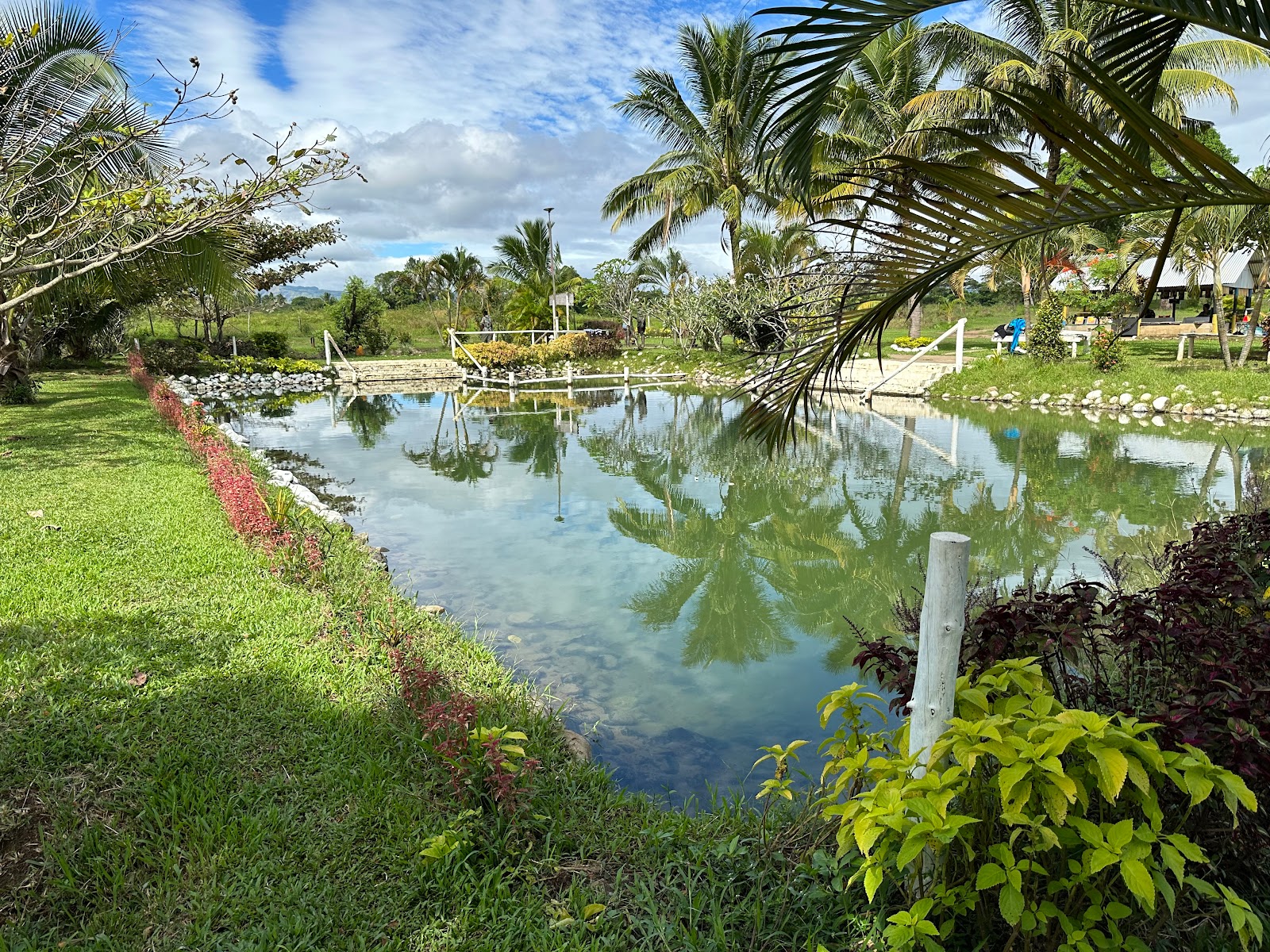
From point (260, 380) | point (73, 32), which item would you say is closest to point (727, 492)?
point (73, 32)

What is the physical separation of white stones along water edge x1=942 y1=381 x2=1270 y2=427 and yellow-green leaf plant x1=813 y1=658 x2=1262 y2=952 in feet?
43.7

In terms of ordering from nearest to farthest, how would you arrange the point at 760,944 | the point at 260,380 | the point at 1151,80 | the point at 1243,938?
the point at 1243,938 < the point at 760,944 < the point at 1151,80 < the point at 260,380

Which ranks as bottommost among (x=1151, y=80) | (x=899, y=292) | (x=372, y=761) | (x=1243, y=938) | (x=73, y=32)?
(x=372, y=761)

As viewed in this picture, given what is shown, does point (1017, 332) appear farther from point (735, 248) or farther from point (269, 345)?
point (269, 345)

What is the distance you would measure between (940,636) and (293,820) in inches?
82.1

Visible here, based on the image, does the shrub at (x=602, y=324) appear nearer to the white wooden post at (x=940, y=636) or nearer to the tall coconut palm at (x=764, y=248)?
the tall coconut palm at (x=764, y=248)

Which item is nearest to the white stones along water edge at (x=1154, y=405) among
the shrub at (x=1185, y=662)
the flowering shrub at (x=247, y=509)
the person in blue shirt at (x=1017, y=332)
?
the person in blue shirt at (x=1017, y=332)

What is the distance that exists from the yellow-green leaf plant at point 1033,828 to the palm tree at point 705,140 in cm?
1769

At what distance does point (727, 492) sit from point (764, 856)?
21.3 ft

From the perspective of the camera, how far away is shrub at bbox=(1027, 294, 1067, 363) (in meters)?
16.8

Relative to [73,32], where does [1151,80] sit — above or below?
below

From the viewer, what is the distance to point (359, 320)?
29969 mm

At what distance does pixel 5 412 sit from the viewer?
465 inches

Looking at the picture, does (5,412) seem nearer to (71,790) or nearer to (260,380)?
(260,380)
